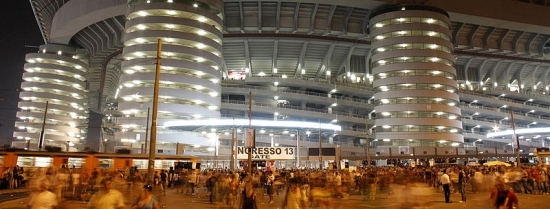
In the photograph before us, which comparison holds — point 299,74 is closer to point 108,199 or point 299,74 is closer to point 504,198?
point 504,198

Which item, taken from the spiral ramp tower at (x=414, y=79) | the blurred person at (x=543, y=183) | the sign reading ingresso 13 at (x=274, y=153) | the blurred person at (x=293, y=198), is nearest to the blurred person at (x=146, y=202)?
the blurred person at (x=293, y=198)

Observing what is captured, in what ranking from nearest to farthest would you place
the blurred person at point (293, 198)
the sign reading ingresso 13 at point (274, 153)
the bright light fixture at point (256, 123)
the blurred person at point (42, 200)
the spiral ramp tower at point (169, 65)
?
1. the blurred person at point (42, 200)
2. the blurred person at point (293, 198)
3. the sign reading ingresso 13 at point (274, 153)
4. the bright light fixture at point (256, 123)
5. the spiral ramp tower at point (169, 65)

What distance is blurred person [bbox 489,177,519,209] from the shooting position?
10320 millimetres

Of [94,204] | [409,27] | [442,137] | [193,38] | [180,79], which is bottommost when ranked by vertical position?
[94,204]

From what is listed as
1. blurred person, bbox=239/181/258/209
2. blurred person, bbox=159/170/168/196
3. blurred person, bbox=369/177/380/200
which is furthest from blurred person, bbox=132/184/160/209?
blurred person, bbox=159/170/168/196

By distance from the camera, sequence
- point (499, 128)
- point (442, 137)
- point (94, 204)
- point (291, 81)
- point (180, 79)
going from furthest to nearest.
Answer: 1. point (499, 128)
2. point (291, 81)
3. point (442, 137)
4. point (180, 79)
5. point (94, 204)

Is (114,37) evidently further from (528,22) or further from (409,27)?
(528,22)

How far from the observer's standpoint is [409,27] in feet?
257

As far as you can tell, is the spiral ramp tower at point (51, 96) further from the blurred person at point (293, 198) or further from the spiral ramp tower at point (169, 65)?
the blurred person at point (293, 198)

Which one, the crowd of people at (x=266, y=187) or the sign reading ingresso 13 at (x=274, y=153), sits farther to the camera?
the sign reading ingresso 13 at (x=274, y=153)

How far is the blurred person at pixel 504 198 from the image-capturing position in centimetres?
1032

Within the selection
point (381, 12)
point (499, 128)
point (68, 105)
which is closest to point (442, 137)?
point (381, 12)

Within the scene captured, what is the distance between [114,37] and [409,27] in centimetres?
6092

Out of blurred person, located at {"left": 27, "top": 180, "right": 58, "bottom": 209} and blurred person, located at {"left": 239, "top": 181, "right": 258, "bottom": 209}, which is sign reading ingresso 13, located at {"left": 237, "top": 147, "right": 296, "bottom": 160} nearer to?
blurred person, located at {"left": 239, "top": 181, "right": 258, "bottom": 209}
